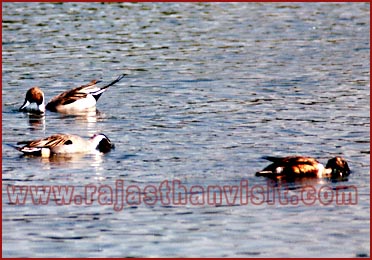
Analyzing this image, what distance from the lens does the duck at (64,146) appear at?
18.7 meters

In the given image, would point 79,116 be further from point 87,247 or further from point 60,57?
point 87,247

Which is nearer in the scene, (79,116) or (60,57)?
(79,116)

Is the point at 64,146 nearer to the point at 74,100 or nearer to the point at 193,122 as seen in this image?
the point at 193,122

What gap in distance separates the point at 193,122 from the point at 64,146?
3044 mm

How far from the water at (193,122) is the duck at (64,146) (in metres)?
0.25

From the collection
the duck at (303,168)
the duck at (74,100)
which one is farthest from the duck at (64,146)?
the duck at (74,100)

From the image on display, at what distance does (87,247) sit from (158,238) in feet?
2.74

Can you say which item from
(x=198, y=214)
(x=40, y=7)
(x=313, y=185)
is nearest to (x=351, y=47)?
(x=40, y=7)

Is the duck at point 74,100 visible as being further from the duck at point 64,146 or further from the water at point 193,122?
the duck at point 64,146

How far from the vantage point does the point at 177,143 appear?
19125 millimetres

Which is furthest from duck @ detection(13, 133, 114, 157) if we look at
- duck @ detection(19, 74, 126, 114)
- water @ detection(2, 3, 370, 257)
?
duck @ detection(19, 74, 126, 114)

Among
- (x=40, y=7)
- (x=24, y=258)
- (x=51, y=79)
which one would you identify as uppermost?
(x=40, y=7)

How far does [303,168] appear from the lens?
1661 centimetres

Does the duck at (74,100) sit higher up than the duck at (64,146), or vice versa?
the duck at (74,100)
